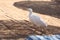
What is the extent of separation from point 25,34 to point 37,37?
2.34 ft

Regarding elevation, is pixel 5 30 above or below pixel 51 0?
below

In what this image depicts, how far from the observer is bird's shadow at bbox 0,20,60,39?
28.4 feet

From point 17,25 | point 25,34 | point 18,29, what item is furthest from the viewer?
point 17,25

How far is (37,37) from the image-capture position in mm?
8289

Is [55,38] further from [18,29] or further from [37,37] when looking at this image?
[18,29]

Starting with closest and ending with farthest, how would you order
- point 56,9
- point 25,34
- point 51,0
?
point 25,34 → point 56,9 → point 51,0

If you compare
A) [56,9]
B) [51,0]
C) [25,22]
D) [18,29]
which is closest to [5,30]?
[18,29]

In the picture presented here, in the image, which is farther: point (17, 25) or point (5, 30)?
point (17, 25)

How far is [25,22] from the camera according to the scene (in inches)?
428

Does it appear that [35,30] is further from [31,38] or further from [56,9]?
[56,9]

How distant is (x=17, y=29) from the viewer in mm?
9500

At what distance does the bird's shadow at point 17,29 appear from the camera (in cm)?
864

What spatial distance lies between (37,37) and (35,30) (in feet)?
4.12

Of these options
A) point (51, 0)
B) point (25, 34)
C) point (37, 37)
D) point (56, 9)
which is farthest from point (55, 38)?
point (51, 0)
